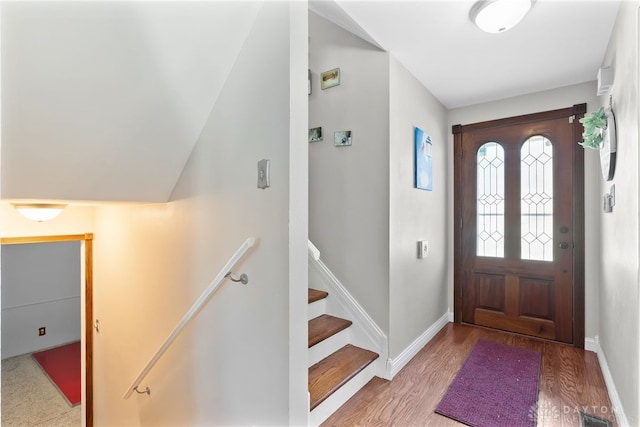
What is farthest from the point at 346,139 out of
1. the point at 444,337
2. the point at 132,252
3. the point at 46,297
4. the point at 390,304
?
the point at 46,297

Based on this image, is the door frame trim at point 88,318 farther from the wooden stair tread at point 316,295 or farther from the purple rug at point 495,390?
the purple rug at point 495,390

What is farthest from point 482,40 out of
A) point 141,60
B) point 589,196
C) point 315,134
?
point 141,60

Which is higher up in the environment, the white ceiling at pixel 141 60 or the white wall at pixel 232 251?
the white ceiling at pixel 141 60

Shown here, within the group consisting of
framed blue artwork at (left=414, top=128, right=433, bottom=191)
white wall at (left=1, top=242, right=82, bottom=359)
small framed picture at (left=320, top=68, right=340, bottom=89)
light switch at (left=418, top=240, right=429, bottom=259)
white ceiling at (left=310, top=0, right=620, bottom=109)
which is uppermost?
white ceiling at (left=310, top=0, right=620, bottom=109)

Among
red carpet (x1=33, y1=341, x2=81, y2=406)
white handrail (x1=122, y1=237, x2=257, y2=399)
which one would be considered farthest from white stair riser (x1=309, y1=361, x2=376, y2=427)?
red carpet (x1=33, y1=341, x2=81, y2=406)

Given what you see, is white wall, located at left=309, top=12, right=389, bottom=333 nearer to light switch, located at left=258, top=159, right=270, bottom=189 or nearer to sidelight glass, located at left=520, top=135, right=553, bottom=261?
light switch, located at left=258, top=159, right=270, bottom=189

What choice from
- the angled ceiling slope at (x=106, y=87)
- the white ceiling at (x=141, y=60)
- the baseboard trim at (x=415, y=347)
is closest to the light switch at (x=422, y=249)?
the baseboard trim at (x=415, y=347)

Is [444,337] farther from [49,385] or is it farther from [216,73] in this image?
[49,385]

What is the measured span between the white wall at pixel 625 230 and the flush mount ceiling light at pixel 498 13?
0.48 metres

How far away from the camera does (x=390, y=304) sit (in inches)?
88.4

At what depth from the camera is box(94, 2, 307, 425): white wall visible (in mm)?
1284

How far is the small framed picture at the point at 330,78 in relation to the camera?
2502mm

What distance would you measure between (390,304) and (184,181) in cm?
168

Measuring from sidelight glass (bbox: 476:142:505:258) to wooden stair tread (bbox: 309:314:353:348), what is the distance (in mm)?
1804
